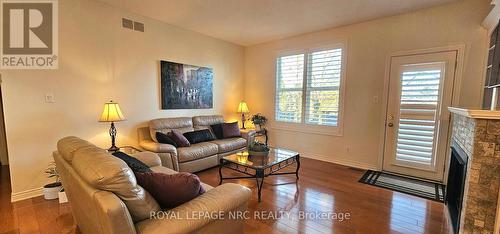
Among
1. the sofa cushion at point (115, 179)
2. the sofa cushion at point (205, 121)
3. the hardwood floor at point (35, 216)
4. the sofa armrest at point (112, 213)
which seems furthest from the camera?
the sofa cushion at point (205, 121)

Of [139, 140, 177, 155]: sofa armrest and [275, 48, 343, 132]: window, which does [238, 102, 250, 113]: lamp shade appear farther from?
[139, 140, 177, 155]: sofa armrest

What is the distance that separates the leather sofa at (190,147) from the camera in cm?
312

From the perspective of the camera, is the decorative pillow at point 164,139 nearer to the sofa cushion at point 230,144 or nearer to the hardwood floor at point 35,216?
the sofa cushion at point 230,144

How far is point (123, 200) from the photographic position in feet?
3.81

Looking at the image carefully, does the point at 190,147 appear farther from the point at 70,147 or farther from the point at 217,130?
the point at 70,147

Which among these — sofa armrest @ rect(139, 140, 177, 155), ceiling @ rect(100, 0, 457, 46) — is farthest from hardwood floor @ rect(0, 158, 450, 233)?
ceiling @ rect(100, 0, 457, 46)

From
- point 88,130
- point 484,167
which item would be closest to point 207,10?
point 88,130

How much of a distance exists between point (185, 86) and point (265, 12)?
198 cm

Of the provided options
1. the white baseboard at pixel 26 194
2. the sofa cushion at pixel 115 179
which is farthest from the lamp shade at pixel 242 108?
the sofa cushion at pixel 115 179

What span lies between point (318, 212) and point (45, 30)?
154 inches

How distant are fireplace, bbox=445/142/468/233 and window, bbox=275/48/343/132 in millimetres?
1884

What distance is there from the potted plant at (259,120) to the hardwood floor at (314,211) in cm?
206

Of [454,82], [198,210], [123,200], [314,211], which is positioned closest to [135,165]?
[123,200]

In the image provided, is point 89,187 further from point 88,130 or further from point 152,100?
point 152,100
